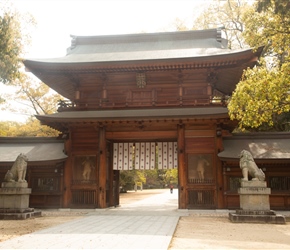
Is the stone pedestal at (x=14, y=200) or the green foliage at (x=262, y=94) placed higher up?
the green foliage at (x=262, y=94)

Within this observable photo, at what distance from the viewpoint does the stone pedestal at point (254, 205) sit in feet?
40.6

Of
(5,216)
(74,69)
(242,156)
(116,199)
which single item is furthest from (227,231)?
(74,69)

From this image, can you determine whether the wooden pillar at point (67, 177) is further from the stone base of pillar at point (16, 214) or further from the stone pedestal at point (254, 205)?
the stone pedestal at point (254, 205)

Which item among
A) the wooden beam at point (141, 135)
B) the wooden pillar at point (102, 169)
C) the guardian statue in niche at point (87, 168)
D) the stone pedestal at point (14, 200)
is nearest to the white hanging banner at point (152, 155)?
the wooden beam at point (141, 135)

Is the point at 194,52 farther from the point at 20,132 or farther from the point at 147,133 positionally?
the point at 20,132

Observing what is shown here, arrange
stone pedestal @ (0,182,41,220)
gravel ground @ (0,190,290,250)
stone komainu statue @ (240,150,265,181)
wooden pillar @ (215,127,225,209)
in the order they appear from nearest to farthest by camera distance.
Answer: gravel ground @ (0,190,290,250) → stone komainu statue @ (240,150,265,181) → stone pedestal @ (0,182,41,220) → wooden pillar @ (215,127,225,209)

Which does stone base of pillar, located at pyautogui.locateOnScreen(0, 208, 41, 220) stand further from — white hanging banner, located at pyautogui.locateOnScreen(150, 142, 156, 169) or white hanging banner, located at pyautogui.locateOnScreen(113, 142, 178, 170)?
white hanging banner, located at pyautogui.locateOnScreen(150, 142, 156, 169)

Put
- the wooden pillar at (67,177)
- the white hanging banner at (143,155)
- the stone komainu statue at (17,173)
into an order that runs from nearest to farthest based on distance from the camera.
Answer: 1. the stone komainu statue at (17,173)
2. the wooden pillar at (67,177)
3. the white hanging banner at (143,155)

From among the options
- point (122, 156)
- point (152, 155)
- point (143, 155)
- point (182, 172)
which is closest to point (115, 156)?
point (122, 156)

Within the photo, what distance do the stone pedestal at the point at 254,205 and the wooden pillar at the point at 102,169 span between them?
6890 mm

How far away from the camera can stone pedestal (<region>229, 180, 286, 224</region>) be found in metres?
12.4

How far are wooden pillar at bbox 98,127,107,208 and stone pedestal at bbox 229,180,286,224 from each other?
689cm

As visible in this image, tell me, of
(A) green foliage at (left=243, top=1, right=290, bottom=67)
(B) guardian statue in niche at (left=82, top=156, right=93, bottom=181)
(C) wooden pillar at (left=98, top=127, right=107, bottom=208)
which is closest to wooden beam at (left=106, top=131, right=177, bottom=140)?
(C) wooden pillar at (left=98, top=127, right=107, bottom=208)

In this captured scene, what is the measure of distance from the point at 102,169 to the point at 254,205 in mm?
7891
